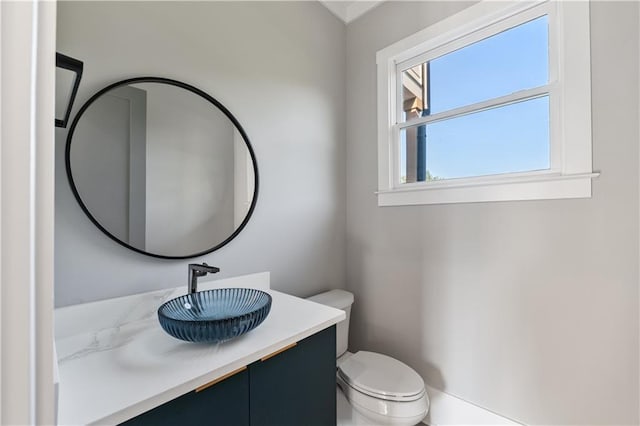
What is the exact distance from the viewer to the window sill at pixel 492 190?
1.14m

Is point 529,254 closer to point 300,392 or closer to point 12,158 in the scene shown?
point 300,392

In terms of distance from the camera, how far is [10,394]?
1.01 ft

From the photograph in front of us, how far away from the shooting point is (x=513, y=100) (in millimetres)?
1340

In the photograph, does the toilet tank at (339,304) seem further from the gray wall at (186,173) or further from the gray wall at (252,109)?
the gray wall at (186,173)

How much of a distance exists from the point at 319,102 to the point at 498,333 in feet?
5.29

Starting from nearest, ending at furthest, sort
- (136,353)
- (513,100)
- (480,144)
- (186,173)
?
(136,353) < (186,173) < (513,100) < (480,144)

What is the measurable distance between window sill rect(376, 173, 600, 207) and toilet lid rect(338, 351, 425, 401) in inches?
34.9

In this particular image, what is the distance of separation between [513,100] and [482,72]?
0.24 meters

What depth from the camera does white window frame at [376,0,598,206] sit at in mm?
1130

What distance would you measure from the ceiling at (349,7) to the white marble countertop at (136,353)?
1.87 m

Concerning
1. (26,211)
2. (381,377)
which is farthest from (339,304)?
(26,211)

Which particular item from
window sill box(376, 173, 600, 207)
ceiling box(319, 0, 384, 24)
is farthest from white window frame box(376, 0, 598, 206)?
ceiling box(319, 0, 384, 24)

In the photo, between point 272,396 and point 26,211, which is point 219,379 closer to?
point 272,396

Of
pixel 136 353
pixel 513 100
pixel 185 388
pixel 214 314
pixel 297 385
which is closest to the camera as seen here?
pixel 185 388
